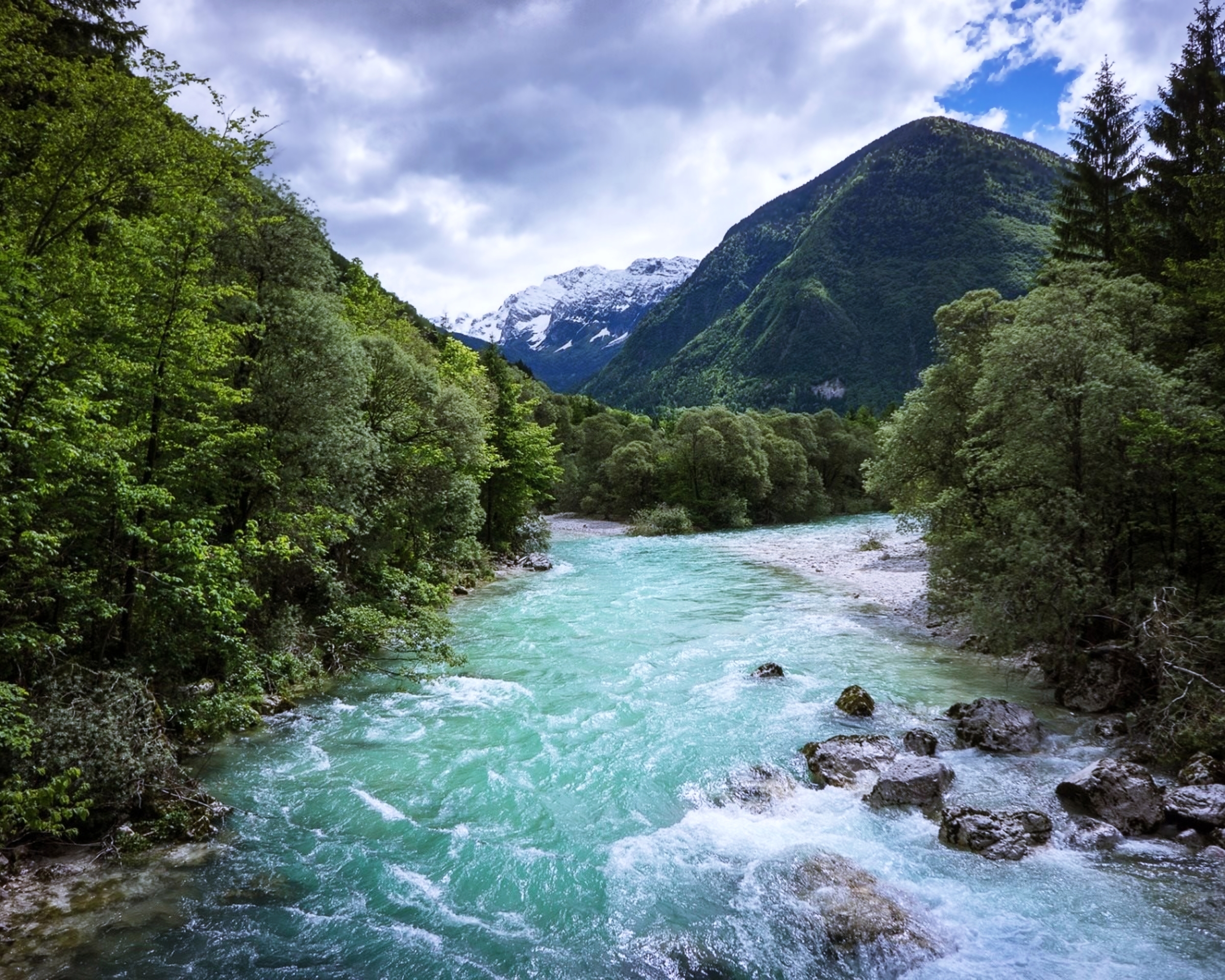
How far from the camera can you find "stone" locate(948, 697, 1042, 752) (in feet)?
38.2

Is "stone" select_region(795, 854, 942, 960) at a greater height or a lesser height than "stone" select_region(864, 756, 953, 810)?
lesser

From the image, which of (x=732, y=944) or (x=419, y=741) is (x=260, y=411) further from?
(x=732, y=944)

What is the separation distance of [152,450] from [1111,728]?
18319 millimetres

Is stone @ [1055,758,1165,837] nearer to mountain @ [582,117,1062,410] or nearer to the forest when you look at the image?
the forest

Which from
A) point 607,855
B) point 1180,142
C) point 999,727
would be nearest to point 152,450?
point 607,855

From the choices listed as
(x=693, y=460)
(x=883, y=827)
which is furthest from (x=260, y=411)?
(x=693, y=460)

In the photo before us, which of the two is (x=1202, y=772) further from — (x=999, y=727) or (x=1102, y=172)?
(x=1102, y=172)

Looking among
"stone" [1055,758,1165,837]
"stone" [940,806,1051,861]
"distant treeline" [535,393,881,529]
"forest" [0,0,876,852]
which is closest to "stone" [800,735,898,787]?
"stone" [940,806,1051,861]

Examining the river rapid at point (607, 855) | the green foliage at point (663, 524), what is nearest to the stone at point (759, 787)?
the river rapid at point (607, 855)

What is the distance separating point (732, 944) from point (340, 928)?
15.0 ft

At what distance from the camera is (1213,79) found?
19078 millimetres

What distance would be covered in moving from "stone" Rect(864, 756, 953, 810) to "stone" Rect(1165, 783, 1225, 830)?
9.23ft

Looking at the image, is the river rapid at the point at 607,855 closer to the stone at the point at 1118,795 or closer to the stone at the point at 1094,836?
the stone at the point at 1094,836

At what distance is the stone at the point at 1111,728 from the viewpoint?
1183 cm
